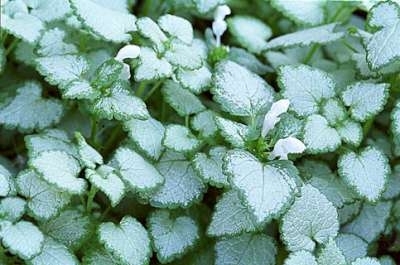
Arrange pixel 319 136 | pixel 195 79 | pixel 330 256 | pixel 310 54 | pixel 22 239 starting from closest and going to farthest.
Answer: pixel 22 239, pixel 330 256, pixel 319 136, pixel 195 79, pixel 310 54

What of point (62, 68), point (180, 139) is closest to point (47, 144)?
point (62, 68)

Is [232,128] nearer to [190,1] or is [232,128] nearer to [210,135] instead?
[210,135]

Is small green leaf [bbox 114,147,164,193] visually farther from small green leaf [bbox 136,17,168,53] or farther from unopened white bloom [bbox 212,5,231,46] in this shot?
unopened white bloom [bbox 212,5,231,46]

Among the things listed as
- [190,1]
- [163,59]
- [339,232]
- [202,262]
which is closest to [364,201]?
[339,232]

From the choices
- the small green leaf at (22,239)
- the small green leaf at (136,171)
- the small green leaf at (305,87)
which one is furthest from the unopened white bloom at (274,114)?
the small green leaf at (22,239)

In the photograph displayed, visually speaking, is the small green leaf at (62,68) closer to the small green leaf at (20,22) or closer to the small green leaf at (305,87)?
the small green leaf at (20,22)

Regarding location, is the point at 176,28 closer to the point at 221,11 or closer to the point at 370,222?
the point at 221,11

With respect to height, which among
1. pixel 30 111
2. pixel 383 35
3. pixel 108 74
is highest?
pixel 383 35
